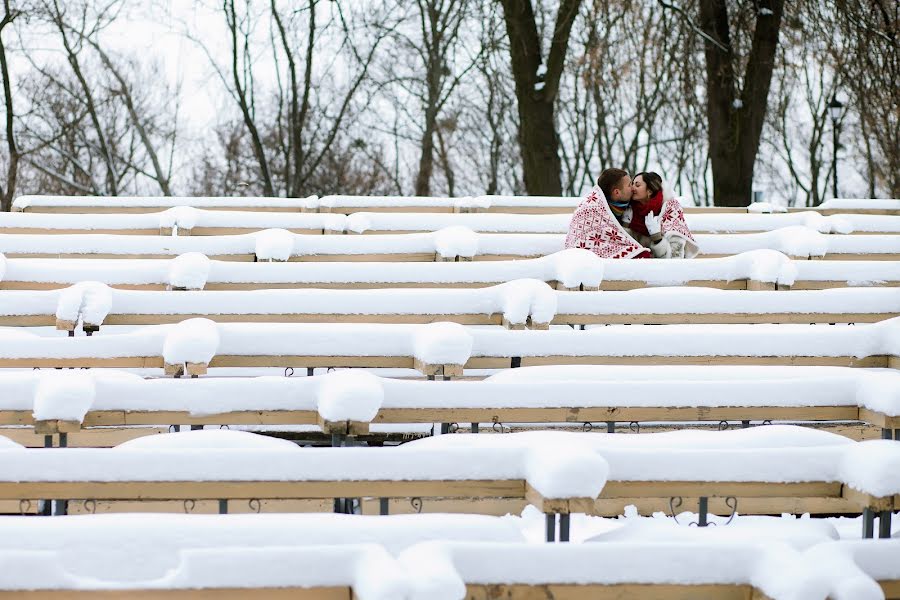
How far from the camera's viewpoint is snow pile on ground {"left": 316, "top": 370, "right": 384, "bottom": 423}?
370cm

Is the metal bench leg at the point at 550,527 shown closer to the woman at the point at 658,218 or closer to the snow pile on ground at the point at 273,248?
the snow pile on ground at the point at 273,248

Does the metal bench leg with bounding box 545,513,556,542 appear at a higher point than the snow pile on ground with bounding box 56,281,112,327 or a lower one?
lower

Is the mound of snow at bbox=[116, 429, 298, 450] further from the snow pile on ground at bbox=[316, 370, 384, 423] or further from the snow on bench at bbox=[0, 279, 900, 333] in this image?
the snow on bench at bbox=[0, 279, 900, 333]

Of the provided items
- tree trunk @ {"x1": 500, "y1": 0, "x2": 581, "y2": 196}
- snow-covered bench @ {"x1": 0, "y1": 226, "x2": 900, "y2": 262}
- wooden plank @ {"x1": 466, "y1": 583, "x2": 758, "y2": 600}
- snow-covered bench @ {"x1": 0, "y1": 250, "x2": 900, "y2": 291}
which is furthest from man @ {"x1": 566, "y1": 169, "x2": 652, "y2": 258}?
tree trunk @ {"x1": 500, "y1": 0, "x2": 581, "y2": 196}

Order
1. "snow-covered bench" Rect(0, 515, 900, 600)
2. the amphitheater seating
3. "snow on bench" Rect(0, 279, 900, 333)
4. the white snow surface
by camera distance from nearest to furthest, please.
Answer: "snow-covered bench" Rect(0, 515, 900, 600)
the amphitheater seating
the white snow surface
"snow on bench" Rect(0, 279, 900, 333)

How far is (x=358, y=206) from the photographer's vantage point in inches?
398

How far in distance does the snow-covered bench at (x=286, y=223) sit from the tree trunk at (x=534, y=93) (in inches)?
192

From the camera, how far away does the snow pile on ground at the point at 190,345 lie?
4488mm

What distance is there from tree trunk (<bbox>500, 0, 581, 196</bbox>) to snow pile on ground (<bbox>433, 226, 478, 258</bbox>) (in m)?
6.41

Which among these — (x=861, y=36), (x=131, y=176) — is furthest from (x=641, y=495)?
(x=131, y=176)

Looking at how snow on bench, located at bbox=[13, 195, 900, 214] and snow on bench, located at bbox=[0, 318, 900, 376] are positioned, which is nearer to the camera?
snow on bench, located at bbox=[0, 318, 900, 376]

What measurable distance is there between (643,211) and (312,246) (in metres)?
2.39

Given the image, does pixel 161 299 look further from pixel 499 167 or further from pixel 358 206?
pixel 499 167

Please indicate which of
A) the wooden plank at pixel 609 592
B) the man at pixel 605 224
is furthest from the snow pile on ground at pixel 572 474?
the man at pixel 605 224
